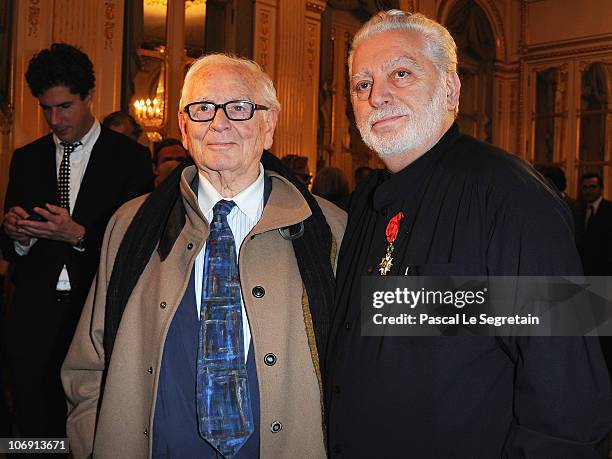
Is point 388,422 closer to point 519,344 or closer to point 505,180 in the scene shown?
point 519,344

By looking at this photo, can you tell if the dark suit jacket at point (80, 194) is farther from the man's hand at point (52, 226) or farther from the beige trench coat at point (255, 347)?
the beige trench coat at point (255, 347)

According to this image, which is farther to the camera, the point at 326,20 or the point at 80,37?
the point at 326,20

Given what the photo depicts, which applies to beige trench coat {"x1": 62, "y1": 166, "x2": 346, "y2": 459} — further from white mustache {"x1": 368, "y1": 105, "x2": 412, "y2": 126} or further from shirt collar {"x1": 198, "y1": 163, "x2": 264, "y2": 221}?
white mustache {"x1": 368, "y1": 105, "x2": 412, "y2": 126}

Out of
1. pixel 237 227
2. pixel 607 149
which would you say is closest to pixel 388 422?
pixel 237 227

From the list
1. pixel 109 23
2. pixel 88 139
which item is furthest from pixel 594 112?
pixel 88 139

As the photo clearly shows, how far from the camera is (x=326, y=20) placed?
27.7 ft

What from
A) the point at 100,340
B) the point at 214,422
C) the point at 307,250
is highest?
the point at 307,250

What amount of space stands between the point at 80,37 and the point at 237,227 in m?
4.38

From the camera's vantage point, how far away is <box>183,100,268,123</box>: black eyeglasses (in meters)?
1.88

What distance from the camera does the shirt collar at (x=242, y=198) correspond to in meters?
1.93

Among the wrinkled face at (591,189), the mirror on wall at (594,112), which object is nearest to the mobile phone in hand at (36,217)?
the wrinkled face at (591,189)

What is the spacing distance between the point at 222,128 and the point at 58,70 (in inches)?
45.5

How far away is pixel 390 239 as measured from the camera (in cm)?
178

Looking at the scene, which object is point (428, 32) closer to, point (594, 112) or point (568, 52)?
point (594, 112)
